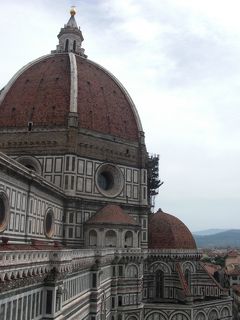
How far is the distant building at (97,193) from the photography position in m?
33.8

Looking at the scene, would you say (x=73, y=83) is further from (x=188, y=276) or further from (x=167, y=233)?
(x=188, y=276)

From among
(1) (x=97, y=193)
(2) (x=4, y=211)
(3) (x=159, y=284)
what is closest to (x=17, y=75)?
(1) (x=97, y=193)

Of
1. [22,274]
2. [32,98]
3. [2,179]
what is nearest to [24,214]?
[2,179]

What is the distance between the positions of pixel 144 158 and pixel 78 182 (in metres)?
9.11

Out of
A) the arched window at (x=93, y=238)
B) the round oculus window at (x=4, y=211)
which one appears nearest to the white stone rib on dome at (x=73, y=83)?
the arched window at (x=93, y=238)

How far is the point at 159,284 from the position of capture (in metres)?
45.0

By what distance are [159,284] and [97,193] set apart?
11925 millimetres

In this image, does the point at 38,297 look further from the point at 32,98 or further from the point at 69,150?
the point at 32,98

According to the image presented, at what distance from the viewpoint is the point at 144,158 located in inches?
1827

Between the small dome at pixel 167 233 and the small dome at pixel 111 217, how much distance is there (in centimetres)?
718

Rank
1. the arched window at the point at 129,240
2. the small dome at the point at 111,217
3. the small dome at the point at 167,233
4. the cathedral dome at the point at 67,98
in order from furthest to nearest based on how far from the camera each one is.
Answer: the small dome at the point at 167,233
the cathedral dome at the point at 67,98
the arched window at the point at 129,240
the small dome at the point at 111,217

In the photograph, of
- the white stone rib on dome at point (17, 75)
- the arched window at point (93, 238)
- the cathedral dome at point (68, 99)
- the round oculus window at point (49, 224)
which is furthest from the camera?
the white stone rib on dome at point (17, 75)

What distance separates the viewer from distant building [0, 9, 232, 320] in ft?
111

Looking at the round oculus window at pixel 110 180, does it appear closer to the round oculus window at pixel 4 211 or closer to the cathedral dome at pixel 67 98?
the cathedral dome at pixel 67 98
